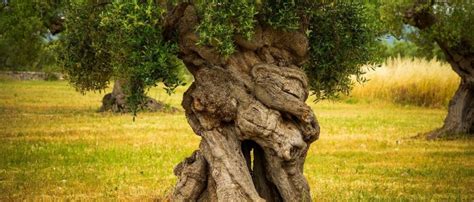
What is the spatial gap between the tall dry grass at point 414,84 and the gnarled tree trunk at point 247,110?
28.2m

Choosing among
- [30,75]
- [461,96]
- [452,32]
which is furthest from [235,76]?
[30,75]

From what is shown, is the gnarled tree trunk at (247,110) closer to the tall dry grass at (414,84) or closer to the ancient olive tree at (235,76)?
the ancient olive tree at (235,76)

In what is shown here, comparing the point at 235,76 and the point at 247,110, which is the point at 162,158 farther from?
the point at 247,110

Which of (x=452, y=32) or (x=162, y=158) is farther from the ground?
(x=452, y=32)

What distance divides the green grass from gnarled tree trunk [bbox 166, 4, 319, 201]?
96.7 inches

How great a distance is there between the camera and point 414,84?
41.7 metres

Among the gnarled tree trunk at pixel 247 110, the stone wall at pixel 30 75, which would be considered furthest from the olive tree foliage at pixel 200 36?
the stone wall at pixel 30 75

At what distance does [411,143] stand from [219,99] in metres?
13.5

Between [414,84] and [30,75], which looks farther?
[30,75]

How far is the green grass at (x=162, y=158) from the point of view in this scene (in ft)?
50.1

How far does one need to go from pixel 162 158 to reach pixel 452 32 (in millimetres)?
8887

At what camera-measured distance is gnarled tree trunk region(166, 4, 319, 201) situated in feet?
38.1

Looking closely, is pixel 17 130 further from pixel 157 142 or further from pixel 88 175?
pixel 88 175

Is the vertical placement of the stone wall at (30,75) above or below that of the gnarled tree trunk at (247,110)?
below
